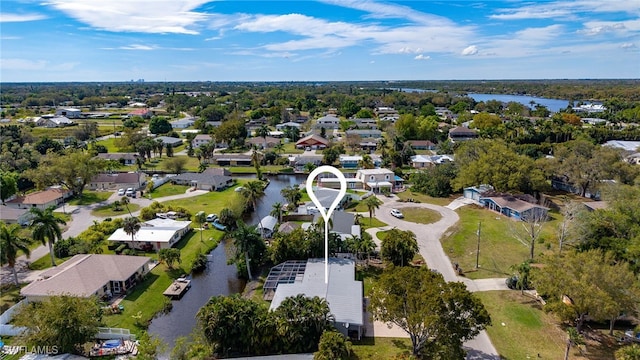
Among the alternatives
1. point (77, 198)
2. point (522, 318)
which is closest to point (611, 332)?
point (522, 318)

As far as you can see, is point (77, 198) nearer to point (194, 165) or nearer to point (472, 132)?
point (194, 165)

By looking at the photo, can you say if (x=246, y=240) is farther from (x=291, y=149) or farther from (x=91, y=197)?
(x=291, y=149)

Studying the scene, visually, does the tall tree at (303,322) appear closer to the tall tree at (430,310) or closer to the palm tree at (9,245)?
the tall tree at (430,310)

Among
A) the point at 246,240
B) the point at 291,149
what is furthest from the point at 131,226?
the point at 291,149

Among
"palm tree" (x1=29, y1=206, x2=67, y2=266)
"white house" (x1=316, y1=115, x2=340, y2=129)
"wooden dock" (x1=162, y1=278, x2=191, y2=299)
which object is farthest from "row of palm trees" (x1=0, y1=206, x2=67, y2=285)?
"white house" (x1=316, y1=115, x2=340, y2=129)

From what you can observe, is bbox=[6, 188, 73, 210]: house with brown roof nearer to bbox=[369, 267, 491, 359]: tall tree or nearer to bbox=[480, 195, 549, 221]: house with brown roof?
bbox=[369, 267, 491, 359]: tall tree
